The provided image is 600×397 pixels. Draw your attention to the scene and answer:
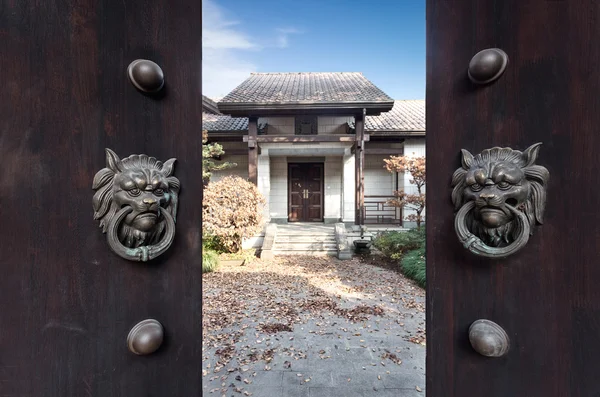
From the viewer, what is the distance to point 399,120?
1145 centimetres

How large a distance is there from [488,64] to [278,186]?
1070 cm

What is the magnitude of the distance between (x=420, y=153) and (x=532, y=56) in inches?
432

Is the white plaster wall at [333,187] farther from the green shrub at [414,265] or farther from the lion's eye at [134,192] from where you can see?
the lion's eye at [134,192]

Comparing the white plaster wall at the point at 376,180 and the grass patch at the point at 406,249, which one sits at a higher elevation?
the white plaster wall at the point at 376,180

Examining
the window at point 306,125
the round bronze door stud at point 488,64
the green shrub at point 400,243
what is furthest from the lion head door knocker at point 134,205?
the window at point 306,125

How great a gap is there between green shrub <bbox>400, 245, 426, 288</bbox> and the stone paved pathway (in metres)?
0.27

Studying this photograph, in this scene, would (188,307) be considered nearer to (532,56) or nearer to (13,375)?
(13,375)

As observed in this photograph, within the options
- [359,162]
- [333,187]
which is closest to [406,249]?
[359,162]

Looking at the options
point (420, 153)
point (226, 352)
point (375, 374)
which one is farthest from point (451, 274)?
point (420, 153)

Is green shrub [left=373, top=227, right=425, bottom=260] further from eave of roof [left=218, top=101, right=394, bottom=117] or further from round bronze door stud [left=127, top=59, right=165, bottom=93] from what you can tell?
round bronze door stud [left=127, top=59, right=165, bottom=93]

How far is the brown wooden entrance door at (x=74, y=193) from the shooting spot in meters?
0.73

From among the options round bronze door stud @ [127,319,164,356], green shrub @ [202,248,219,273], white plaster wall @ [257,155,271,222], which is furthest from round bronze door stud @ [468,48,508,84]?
white plaster wall @ [257,155,271,222]

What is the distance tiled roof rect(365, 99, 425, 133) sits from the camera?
415 inches

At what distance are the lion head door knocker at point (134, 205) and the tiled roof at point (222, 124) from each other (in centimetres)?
1018
